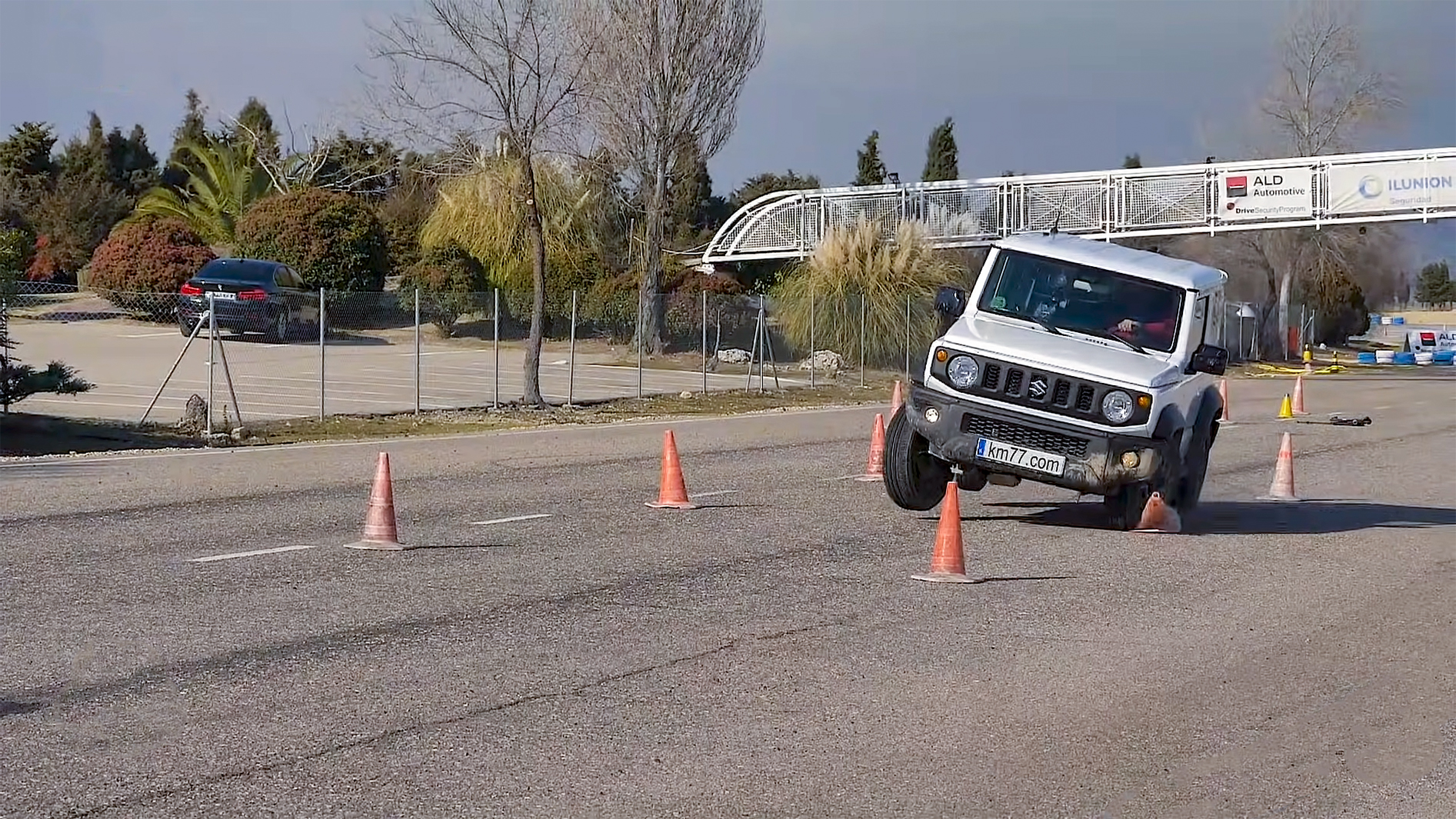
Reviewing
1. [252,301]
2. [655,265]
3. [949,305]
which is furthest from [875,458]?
[655,265]

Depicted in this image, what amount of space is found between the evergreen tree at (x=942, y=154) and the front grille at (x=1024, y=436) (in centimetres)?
7289

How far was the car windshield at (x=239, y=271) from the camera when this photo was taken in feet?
112

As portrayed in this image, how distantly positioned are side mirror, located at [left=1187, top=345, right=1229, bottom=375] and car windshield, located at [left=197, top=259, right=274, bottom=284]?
25.5 m

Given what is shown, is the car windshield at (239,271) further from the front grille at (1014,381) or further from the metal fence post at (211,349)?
the front grille at (1014,381)

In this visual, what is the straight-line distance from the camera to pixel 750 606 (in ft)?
29.9

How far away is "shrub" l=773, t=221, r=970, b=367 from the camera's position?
39000mm

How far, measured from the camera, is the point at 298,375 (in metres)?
27.9

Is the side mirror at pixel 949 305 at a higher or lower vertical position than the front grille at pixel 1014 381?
higher

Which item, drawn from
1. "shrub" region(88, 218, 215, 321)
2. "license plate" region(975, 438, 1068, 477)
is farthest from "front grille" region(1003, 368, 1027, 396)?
"shrub" region(88, 218, 215, 321)

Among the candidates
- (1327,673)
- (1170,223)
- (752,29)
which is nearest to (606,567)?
(1327,673)

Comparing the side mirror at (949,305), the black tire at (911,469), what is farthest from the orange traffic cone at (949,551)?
the side mirror at (949,305)

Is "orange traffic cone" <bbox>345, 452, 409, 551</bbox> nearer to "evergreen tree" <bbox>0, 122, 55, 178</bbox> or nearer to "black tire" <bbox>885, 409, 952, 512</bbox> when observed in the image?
"black tire" <bbox>885, 409, 952, 512</bbox>

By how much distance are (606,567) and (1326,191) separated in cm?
4058

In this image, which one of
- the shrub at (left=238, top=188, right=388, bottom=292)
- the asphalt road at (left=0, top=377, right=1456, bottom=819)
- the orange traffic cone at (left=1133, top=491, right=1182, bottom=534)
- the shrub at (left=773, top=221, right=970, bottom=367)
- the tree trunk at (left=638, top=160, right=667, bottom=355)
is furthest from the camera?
the shrub at (left=238, top=188, right=388, bottom=292)
